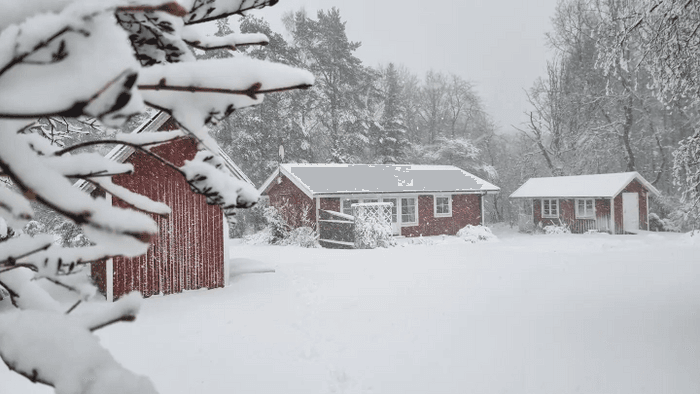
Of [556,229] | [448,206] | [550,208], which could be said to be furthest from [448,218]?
[550,208]

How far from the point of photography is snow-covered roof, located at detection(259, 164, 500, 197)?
1952 cm

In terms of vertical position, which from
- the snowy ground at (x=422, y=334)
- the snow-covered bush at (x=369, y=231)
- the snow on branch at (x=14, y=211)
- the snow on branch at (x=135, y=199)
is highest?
the snow on branch at (x=135, y=199)

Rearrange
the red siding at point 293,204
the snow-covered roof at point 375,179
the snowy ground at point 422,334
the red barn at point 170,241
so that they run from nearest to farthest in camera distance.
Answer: the snowy ground at point 422,334
the red barn at point 170,241
the red siding at point 293,204
the snow-covered roof at point 375,179

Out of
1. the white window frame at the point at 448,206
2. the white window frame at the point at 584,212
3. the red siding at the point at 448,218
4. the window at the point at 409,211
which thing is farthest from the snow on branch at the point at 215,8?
the white window frame at the point at 584,212

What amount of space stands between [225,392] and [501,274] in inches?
309

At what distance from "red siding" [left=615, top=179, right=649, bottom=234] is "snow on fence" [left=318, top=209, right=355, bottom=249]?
→ 1529 centimetres

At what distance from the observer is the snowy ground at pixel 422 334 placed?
4824mm

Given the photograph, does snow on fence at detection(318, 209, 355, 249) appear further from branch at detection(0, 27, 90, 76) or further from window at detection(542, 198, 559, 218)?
branch at detection(0, 27, 90, 76)

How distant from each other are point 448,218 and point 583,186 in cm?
868

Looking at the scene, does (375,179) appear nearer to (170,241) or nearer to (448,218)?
(448,218)

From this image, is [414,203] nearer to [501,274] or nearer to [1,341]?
[501,274]

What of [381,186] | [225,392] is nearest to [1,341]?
[225,392]

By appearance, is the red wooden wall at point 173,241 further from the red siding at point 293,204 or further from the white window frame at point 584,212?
the white window frame at point 584,212

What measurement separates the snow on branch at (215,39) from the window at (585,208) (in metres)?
26.1
